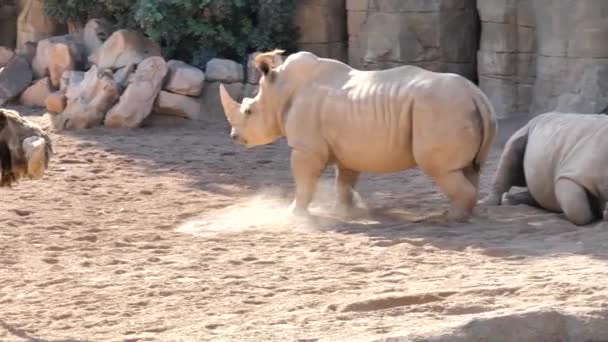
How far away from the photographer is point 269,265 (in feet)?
23.1

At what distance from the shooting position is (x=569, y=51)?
1195cm

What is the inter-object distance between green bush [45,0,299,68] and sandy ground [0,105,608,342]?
3.59 meters

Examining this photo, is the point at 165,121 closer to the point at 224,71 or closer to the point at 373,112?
the point at 224,71

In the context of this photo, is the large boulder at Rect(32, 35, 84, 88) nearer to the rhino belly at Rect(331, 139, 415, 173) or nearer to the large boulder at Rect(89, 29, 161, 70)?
the large boulder at Rect(89, 29, 161, 70)

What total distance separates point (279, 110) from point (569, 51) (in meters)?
4.14

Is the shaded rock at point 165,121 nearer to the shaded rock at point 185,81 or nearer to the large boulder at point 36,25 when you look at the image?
the shaded rock at point 185,81

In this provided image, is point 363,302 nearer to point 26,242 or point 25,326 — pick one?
point 25,326

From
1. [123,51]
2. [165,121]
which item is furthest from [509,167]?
[123,51]

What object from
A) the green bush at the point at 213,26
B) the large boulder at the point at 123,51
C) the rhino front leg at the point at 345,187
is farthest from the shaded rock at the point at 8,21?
the rhino front leg at the point at 345,187

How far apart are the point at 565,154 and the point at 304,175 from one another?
1757mm

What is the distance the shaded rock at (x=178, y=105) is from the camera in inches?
516

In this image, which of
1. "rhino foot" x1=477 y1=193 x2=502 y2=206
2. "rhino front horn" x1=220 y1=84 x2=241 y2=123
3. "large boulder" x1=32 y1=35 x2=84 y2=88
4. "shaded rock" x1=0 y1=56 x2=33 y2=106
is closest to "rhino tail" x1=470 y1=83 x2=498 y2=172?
"rhino foot" x1=477 y1=193 x2=502 y2=206

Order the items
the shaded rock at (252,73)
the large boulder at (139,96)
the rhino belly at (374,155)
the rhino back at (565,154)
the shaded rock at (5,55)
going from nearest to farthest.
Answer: the rhino back at (565,154) → the rhino belly at (374,155) → the large boulder at (139,96) → the shaded rock at (252,73) → the shaded rock at (5,55)

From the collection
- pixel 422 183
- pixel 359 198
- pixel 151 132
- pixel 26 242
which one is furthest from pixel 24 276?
pixel 151 132
